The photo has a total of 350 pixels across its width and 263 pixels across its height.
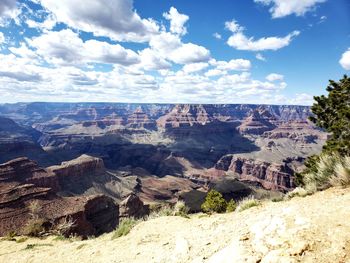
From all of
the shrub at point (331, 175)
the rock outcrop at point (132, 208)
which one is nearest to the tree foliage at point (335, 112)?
the shrub at point (331, 175)

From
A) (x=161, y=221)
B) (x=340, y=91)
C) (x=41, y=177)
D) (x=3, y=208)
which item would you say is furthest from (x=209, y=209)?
(x=41, y=177)

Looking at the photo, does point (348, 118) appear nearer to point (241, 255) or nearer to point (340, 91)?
point (340, 91)

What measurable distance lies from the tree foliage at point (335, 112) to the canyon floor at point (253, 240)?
33.4ft

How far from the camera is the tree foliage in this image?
64.2 feet

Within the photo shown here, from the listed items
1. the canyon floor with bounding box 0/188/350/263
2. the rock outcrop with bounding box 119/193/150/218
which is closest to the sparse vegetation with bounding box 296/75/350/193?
the canyon floor with bounding box 0/188/350/263

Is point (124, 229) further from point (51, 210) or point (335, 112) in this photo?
point (51, 210)

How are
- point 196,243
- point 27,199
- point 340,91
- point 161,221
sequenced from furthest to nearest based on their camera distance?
1. point 27,199
2. point 340,91
3. point 161,221
4. point 196,243

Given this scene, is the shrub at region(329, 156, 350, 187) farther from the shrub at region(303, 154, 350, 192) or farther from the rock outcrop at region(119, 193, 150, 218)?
the rock outcrop at region(119, 193, 150, 218)

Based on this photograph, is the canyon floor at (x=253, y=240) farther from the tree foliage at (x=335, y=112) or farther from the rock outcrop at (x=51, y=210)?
the rock outcrop at (x=51, y=210)

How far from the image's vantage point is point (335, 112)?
75.7ft

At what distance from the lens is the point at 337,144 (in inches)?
749

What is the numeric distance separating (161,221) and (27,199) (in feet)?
231

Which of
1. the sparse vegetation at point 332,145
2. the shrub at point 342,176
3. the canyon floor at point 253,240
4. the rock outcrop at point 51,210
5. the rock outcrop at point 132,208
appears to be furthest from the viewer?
the rock outcrop at point 132,208

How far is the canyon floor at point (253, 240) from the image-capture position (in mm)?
6426
